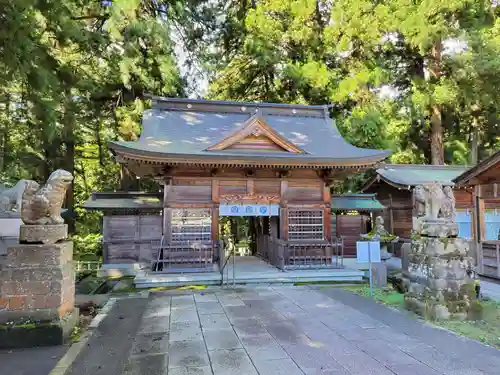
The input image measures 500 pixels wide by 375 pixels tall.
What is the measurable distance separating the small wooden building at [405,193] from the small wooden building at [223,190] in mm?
3451

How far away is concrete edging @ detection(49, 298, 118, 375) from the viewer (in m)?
4.04

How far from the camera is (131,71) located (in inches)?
581

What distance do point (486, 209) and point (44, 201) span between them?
481 inches

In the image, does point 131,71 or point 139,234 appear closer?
point 139,234

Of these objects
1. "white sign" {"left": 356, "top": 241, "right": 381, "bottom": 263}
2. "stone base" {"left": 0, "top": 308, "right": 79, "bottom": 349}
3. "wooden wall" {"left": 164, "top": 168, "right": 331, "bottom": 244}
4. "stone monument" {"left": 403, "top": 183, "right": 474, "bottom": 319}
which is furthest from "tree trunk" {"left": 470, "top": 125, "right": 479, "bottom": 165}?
"stone base" {"left": 0, "top": 308, "right": 79, "bottom": 349}

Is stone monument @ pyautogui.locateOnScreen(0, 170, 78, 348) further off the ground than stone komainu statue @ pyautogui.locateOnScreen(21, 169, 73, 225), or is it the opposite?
stone komainu statue @ pyautogui.locateOnScreen(21, 169, 73, 225)

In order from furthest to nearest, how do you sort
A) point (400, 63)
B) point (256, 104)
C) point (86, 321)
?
1. point (400, 63)
2. point (256, 104)
3. point (86, 321)

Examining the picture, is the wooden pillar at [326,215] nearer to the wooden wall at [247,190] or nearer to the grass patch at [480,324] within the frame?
the wooden wall at [247,190]

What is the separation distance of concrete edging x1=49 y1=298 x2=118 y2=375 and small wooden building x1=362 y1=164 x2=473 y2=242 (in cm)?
1127

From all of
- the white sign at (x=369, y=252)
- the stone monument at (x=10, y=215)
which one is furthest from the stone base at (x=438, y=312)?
the stone monument at (x=10, y=215)

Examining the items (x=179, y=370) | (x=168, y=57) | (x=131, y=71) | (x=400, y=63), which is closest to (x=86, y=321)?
(x=179, y=370)

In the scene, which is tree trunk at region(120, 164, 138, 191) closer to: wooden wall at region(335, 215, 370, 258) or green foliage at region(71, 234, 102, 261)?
green foliage at region(71, 234, 102, 261)

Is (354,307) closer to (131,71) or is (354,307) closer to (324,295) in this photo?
(324,295)

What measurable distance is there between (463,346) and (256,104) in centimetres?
1094
